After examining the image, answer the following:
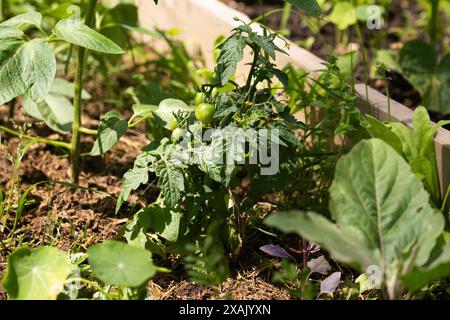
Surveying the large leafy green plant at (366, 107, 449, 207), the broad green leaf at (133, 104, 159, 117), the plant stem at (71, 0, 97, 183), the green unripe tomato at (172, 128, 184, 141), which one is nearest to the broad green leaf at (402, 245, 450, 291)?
the large leafy green plant at (366, 107, 449, 207)

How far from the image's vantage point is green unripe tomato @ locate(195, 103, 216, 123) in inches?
67.6

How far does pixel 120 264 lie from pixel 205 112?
0.40 m

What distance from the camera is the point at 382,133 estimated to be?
70.0 inches

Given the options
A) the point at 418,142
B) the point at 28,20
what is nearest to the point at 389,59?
the point at 418,142

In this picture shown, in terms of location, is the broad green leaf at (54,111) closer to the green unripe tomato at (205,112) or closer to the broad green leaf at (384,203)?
the green unripe tomato at (205,112)

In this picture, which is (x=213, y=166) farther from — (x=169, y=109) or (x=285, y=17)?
(x=285, y=17)

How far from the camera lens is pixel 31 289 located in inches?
60.9

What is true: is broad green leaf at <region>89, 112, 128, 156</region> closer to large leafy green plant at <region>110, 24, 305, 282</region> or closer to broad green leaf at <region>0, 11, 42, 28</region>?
large leafy green plant at <region>110, 24, 305, 282</region>

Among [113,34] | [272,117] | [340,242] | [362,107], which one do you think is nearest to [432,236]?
[340,242]

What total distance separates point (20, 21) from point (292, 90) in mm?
770

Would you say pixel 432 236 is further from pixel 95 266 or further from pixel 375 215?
pixel 95 266

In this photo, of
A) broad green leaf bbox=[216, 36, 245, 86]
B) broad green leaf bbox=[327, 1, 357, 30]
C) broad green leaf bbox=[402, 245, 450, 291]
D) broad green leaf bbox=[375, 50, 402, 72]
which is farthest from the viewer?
broad green leaf bbox=[327, 1, 357, 30]

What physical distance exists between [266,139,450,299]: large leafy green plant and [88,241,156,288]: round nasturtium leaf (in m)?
0.37

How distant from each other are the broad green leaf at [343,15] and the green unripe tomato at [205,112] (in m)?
1.18
